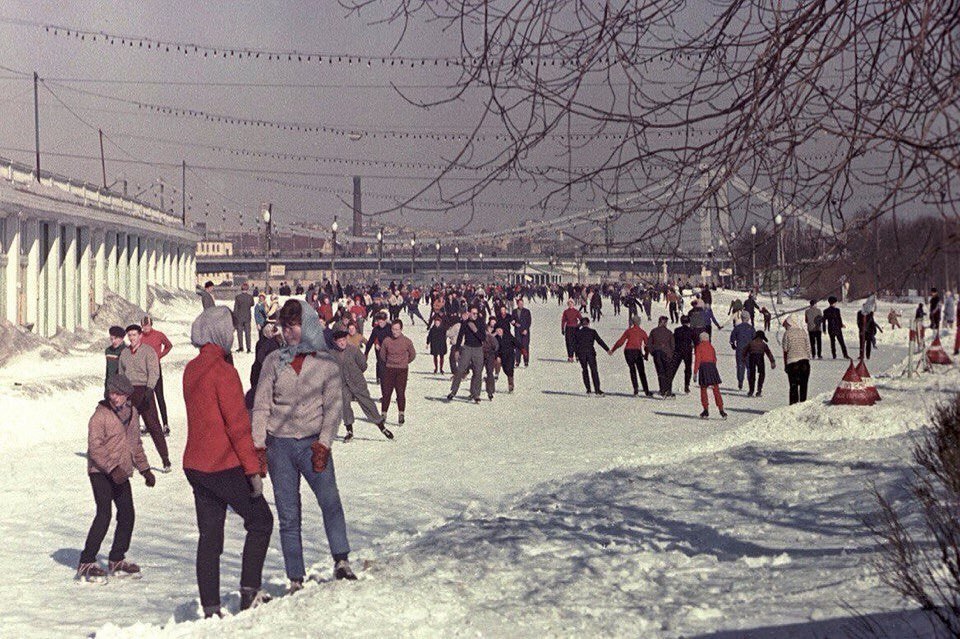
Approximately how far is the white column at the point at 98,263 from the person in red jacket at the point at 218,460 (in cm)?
3667

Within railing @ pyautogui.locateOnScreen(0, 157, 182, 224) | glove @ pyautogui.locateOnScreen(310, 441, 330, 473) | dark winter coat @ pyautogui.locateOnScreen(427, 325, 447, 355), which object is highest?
railing @ pyautogui.locateOnScreen(0, 157, 182, 224)

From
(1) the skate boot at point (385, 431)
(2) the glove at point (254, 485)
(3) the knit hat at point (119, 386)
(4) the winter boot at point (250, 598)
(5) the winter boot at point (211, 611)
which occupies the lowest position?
(1) the skate boot at point (385, 431)

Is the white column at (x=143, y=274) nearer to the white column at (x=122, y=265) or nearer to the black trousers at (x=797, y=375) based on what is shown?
the white column at (x=122, y=265)

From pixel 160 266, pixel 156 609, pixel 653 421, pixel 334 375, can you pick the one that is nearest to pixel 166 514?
pixel 156 609

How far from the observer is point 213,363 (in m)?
7.46

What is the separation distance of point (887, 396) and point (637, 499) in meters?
7.98

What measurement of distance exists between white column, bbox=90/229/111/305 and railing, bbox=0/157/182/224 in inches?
44.7

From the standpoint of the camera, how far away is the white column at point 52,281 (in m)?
35.5

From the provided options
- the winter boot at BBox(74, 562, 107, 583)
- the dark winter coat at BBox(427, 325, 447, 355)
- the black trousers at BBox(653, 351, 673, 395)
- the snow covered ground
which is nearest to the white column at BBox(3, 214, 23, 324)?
the dark winter coat at BBox(427, 325, 447, 355)

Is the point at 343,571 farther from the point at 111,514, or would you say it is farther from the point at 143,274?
the point at 143,274

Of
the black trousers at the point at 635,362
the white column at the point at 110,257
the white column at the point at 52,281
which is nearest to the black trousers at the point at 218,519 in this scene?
the black trousers at the point at 635,362

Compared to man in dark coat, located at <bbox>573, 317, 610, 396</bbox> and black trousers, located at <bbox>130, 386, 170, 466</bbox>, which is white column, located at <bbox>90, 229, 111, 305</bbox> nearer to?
man in dark coat, located at <bbox>573, 317, 610, 396</bbox>

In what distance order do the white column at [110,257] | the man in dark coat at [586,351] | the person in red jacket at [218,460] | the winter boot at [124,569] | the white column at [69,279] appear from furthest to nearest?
1. the white column at [110,257]
2. the white column at [69,279]
3. the man in dark coat at [586,351]
4. the winter boot at [124,569]
5. the person in red jacket at [218,460]

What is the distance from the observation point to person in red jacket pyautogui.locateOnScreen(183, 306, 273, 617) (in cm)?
737
